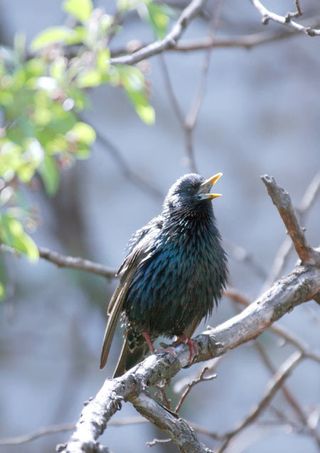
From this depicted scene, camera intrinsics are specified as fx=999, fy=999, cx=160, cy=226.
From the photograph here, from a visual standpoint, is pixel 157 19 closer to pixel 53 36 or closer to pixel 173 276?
pixel 53 36

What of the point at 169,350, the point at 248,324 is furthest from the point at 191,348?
the point at 248,324

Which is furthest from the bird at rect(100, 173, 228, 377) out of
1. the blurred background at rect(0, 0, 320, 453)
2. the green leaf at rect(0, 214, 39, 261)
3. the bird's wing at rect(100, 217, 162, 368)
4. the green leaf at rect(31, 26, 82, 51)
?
the blurred background at rect(0, 0, 320, 453)

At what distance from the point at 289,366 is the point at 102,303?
12.5 feet

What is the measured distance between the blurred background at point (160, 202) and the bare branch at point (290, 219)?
4578 millimetres

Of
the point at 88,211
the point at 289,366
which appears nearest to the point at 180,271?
the point at 289,366

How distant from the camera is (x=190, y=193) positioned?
5109 millimetres

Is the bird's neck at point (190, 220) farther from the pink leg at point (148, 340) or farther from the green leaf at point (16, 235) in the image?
the green leaf at point (16, 235)

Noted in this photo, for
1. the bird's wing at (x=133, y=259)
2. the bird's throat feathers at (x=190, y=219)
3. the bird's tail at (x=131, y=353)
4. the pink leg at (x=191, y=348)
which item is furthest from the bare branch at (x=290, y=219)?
the bird's tail at (x=131, y=353)

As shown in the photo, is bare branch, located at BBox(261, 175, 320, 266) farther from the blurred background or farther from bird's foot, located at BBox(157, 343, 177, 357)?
the blurred background

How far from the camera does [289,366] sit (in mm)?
5047

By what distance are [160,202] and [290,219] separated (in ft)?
18.6

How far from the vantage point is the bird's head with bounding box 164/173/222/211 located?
5.04 meters

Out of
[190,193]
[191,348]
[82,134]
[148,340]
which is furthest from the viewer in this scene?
[190,193]

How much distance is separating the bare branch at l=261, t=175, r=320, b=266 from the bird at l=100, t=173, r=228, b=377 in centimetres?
73
